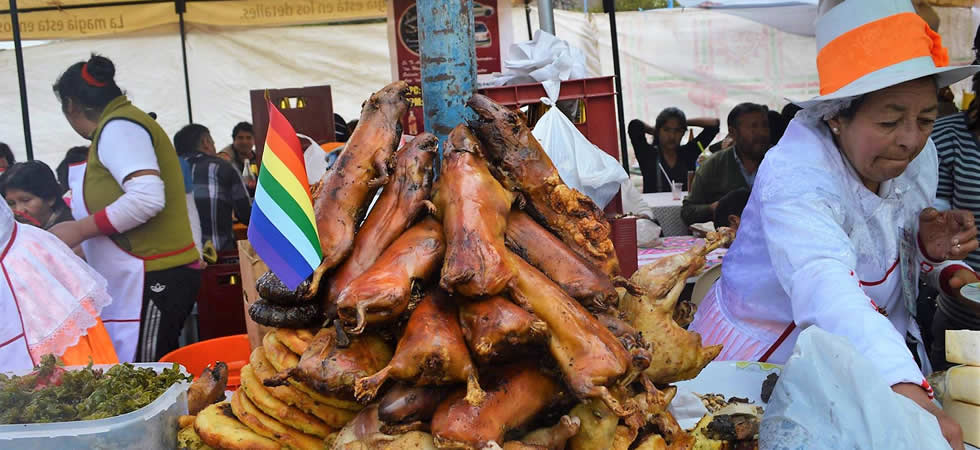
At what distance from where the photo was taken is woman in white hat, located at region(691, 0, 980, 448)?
1749 mm

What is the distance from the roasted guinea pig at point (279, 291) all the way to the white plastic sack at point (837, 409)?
0.94m

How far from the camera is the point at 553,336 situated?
51.1 inches

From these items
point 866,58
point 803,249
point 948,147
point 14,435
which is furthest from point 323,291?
point 948,147

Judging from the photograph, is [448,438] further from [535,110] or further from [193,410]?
[535,110]

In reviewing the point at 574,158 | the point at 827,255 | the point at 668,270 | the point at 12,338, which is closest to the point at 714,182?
the point at 574,158

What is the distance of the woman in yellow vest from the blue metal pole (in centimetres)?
254

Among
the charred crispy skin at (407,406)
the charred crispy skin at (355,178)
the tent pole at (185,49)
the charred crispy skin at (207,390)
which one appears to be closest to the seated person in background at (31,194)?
the tent pole at (185,49)

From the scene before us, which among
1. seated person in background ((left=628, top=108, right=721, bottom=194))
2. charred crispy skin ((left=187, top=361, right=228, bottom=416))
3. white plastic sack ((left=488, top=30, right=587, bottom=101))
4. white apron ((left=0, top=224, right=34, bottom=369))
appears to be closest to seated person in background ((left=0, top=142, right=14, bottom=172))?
white apron ((left=0, top=224, right=34, bottom=369))

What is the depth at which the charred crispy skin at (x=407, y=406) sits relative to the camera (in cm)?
125

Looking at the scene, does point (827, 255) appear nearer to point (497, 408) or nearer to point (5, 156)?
point (497, 408)

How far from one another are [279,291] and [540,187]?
1.84 feet

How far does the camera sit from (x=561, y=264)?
1.48m

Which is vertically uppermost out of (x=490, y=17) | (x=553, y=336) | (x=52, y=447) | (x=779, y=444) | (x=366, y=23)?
(x=366, y=23)

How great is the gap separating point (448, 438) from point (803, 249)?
43.6 inches
